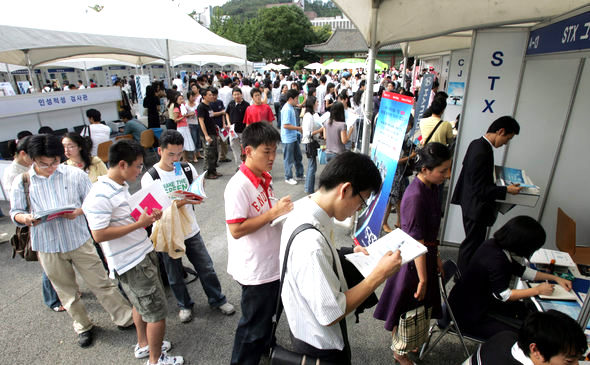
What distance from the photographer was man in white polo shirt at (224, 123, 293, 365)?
2.00m

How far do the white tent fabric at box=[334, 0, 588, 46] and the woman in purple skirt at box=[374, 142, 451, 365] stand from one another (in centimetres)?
173

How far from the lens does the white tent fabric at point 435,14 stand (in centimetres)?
293

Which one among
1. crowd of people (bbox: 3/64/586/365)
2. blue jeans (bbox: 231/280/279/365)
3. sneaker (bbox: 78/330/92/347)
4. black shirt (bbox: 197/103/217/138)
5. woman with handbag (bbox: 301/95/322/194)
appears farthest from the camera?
black shirt (bbox: 197/103/217/138)

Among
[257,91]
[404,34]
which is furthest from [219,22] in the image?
[404,34]

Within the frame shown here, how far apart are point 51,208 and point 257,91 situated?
14.5 ft

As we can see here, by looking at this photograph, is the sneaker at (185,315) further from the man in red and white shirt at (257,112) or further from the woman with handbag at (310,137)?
the man in red and white shirt at (257,112)

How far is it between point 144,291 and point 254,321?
843 mm

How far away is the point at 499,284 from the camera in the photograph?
2154 mm

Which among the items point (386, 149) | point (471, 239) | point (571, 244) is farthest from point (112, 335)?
point (571, 244)

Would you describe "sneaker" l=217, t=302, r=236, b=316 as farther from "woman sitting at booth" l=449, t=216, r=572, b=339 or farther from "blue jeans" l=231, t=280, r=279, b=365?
"woman sitting at booth" l=449, t=216, r=572, b=339

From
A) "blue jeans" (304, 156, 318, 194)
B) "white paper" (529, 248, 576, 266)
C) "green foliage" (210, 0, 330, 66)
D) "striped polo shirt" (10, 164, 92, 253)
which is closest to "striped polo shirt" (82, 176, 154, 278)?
"striped polo shirt" (10, 164, 92, 253)

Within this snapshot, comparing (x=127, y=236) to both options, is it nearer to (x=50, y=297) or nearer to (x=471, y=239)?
(x=50, y=297)

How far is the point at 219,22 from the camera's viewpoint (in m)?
45.5

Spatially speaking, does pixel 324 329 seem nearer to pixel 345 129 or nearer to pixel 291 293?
pixel 291 293
